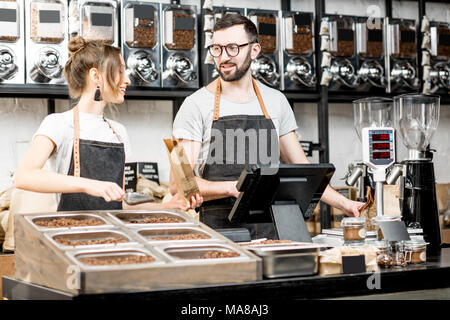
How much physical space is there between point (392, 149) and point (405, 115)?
63 cm

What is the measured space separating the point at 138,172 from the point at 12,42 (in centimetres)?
111

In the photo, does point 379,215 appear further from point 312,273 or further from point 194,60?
point 194,60

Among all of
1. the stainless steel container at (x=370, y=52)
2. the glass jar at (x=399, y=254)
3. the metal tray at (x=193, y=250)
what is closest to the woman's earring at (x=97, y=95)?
the metal tray at (x=193, y=250)

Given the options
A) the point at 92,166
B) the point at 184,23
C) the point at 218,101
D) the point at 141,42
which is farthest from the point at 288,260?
the point at 184,23

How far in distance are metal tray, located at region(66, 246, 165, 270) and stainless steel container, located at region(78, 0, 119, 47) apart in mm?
2342

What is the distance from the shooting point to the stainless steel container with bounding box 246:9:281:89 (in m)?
4.08

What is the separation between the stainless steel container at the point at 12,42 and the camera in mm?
3541

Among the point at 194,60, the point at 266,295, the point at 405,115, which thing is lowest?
the point at 266,295

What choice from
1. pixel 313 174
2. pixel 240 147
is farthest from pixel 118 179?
pixel 313 174

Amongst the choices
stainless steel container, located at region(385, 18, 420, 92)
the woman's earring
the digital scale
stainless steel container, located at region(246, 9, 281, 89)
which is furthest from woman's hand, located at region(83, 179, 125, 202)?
stainless steel container, located at region(385, 18, 420, 92)

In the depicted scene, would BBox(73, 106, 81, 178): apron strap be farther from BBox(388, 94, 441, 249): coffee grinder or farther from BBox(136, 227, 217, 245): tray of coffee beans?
BBox(388, 94, 441, 249): coffee grinder

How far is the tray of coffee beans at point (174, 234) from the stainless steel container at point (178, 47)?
2.15 meters

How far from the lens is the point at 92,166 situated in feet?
7.94

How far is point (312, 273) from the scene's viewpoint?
1.70 m
